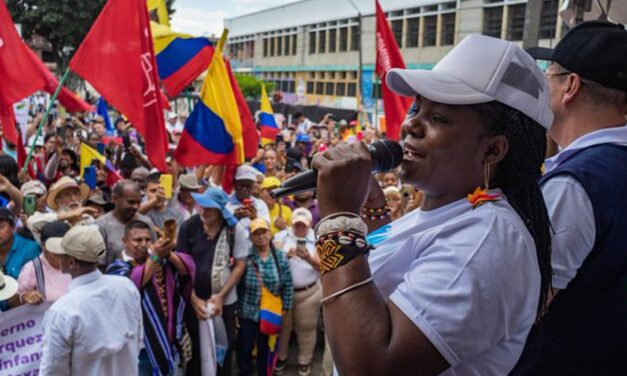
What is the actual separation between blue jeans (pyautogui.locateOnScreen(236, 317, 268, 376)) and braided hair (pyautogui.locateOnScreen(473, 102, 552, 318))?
421 cm

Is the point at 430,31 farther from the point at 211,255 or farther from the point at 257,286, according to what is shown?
the point at 211,255

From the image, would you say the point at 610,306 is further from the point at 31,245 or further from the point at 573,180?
the point at 31,245

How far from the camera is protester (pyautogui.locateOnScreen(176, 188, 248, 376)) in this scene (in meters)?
4.80

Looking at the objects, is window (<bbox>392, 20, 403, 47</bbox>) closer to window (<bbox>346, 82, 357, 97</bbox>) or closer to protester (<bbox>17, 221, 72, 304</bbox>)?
window (<bbox>346, 82, 357, 97</bbox>)

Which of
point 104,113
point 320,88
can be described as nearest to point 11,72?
point 104,113

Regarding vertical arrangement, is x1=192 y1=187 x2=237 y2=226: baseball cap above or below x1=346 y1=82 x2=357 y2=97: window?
above

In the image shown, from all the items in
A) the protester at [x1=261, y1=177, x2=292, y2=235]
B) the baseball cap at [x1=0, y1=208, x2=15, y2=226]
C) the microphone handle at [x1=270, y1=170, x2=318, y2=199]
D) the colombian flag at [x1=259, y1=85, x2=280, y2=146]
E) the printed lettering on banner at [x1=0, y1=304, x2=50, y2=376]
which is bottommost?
the colombian flag at [x1=259, y1=85, x2=280, y2=146]

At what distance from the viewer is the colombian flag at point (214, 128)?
608 centimetres

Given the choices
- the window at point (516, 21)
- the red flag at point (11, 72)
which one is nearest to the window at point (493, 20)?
the window at point (516, 21)

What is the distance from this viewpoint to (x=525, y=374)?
1.81m

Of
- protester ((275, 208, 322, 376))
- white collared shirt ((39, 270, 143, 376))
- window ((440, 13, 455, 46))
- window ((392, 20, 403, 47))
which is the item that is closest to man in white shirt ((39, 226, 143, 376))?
white collared shirt ((39, 270, 143, 376))

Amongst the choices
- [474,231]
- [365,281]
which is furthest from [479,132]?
[365,281]

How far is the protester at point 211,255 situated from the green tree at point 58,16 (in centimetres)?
2694

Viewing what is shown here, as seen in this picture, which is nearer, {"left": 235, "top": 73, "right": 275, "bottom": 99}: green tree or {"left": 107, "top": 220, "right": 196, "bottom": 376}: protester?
{"left": 107, "top": 220, "right": 196, "bottom": 376}: protester
